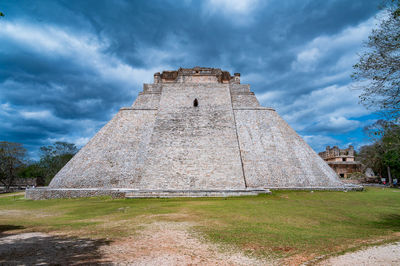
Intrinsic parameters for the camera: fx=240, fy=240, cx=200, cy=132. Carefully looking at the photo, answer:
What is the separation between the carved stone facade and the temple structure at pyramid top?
55.8 feet

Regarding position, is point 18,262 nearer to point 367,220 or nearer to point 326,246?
point 326,246

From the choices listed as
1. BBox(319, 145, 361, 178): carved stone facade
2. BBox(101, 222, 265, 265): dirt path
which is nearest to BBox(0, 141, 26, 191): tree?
BBox(101, 222, 265, 265): dirt path

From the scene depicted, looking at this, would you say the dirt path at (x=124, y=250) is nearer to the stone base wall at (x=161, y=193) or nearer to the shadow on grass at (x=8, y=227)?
the shadow on grass at (x=8, y=227)

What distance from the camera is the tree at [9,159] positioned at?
28.3 metres

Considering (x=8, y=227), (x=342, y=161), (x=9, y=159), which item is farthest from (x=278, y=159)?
(x=9, y=159)

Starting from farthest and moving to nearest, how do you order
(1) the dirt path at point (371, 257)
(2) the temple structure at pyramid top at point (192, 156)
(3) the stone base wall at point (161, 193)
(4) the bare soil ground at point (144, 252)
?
(2) the temple structure at pyramid top at point (192, 156), (3) the stone base wall at point (161, 193), (4) the bare soil ground at point (144, 252), (1) the dirt path at point (371, 257)

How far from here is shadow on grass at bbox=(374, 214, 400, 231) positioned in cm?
634

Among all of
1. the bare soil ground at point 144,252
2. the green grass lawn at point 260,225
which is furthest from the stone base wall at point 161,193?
the bare soil ground at point 144,252

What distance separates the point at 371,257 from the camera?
3.94 metres

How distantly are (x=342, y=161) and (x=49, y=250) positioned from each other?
3532cm

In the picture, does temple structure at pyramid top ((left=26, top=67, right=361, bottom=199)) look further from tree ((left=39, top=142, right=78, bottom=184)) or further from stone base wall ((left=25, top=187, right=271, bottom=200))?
tree ((left=39, top=142, right=78, bottom=184))

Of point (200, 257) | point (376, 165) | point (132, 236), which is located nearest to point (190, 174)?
point (132, 236)

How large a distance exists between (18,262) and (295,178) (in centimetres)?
1385

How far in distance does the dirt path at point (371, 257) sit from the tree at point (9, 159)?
34537 mm
